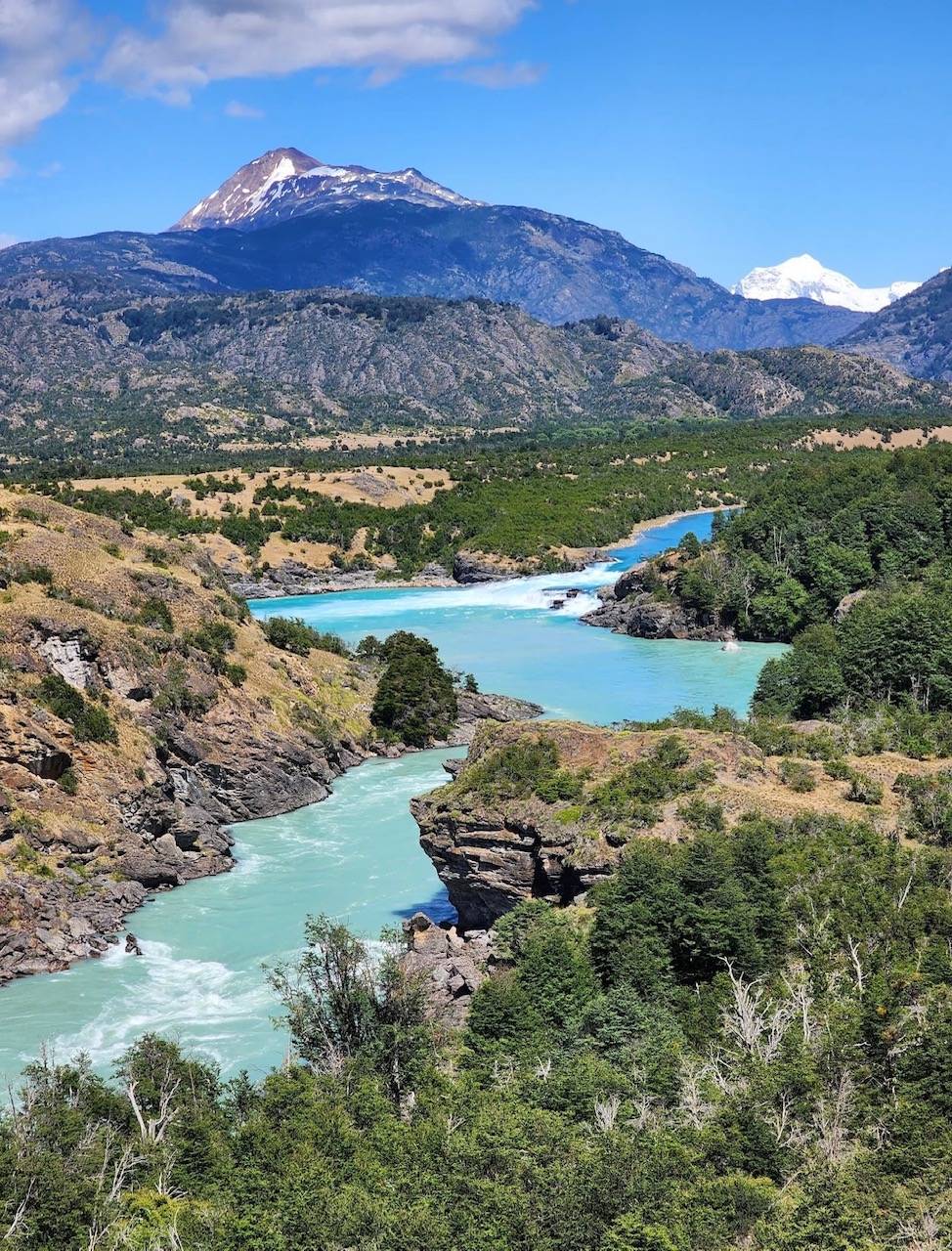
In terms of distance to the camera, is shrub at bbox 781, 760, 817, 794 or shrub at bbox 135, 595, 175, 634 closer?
shrub at bbox 781, 760, 817, 794

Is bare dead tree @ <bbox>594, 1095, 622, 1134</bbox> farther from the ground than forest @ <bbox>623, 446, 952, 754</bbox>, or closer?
closer

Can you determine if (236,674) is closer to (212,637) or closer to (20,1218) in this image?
(212,637)

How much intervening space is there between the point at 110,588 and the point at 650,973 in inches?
1372

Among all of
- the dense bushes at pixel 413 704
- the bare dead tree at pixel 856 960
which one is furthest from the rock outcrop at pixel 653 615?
the bare dead tree at pixel 856 960

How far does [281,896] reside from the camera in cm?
4397

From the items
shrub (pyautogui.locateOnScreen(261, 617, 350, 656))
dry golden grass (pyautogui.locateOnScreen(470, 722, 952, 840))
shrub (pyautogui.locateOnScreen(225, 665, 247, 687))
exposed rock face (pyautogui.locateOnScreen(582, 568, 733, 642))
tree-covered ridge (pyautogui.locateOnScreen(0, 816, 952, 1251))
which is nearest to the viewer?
tree-covered ridge (pyautogui.locateOnScreen(0, 816, 952, 1251))

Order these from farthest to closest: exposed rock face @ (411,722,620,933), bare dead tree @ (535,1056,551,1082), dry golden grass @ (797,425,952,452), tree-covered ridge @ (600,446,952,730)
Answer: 1. dry golden grass @ (797,425,952,452)
2. tree-covered ridge @ (600,446,952,730)
3. exposed rock face @ (411,722,620,933)
4. bare dead tree @ (535,1056,551,1082)

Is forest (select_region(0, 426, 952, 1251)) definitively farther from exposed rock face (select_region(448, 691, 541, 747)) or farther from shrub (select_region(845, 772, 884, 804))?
Result: exposed rock face (select_region(448, 691, 541, 747))

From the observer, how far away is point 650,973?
2762 centimetres

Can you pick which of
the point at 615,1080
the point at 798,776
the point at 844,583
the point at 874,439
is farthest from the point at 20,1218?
the point at 874,439

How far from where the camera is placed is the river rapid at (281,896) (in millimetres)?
33906

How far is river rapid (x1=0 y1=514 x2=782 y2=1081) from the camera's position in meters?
33.9

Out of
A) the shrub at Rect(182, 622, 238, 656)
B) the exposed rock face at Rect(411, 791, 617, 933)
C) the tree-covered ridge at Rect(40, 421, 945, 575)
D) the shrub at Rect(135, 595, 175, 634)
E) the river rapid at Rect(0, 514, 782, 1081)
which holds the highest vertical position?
the tree-covered ridge at Rect(40, 421, 945, 575)

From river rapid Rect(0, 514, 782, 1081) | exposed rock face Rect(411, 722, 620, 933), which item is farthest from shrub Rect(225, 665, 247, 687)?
exposed rock face Rect(411, 722, 620, 933)
